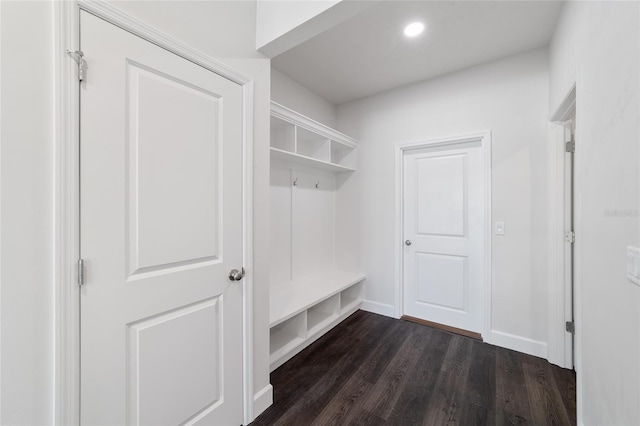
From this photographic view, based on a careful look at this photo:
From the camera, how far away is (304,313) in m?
2.37

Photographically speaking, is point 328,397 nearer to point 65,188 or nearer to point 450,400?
point 450,400

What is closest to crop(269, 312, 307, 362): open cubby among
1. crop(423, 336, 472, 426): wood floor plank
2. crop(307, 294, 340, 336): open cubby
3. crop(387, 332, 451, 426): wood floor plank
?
crop(307, 294, 340, 336): open cubby

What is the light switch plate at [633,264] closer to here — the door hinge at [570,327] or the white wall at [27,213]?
the door hinge at [570,327]

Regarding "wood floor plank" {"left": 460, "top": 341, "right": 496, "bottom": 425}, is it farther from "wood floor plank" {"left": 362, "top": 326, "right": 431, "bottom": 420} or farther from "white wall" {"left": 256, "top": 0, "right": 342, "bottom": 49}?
"white wall" {"left": 256, "top": 0, "right": 342, "bottom": 49}

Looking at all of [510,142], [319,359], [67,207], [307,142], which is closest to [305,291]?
[319,359]

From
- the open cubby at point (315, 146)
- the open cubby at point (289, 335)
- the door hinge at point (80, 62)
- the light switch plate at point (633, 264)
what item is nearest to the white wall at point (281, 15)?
the door hinge at point (80, 62)

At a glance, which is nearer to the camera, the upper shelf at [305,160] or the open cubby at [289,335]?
the open cubby at [289,335]

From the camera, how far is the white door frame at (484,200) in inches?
99.0

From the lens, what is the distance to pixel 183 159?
1.27m

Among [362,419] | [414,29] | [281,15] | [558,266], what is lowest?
[362,419]

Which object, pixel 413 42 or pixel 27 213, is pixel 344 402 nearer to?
pixel 27 213

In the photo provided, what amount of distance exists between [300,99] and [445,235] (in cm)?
219

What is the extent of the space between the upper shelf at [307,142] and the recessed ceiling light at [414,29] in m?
1.08

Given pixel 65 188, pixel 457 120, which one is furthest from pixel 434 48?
pixel 65 188
